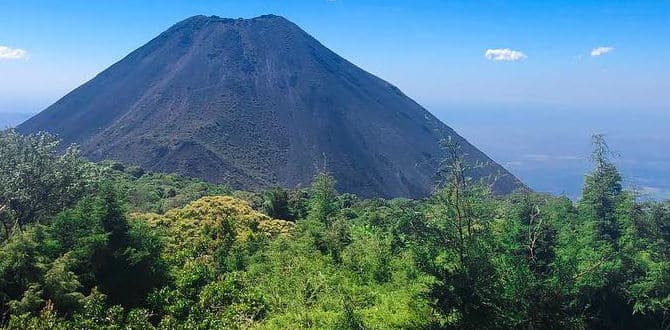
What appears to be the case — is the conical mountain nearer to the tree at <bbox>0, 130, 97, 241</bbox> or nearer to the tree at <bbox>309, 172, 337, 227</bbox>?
the tree at <bbox>309, 172, 337, 227</bbox>

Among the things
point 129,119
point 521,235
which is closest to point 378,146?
point 129,119

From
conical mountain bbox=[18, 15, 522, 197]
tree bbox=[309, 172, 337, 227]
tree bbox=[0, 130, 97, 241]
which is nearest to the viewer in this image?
tree bbox=[0, 130, 97, 241]

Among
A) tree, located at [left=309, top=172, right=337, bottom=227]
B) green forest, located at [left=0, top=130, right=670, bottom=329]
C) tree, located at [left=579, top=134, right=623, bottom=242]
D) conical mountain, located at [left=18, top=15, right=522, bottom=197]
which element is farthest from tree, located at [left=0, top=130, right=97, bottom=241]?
conical mountain, located at [left=18, top=15, right=522, bottom=197]

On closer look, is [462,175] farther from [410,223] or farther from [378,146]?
[378,146]

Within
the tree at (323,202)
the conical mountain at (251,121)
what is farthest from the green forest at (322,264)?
the conical mountain at (251,121)

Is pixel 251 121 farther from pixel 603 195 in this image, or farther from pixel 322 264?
pixel 322 264

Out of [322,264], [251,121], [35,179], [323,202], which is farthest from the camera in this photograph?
[251,121]

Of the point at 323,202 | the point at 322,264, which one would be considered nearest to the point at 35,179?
the point at 323,202

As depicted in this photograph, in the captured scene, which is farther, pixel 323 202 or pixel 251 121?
pixel 251 121
